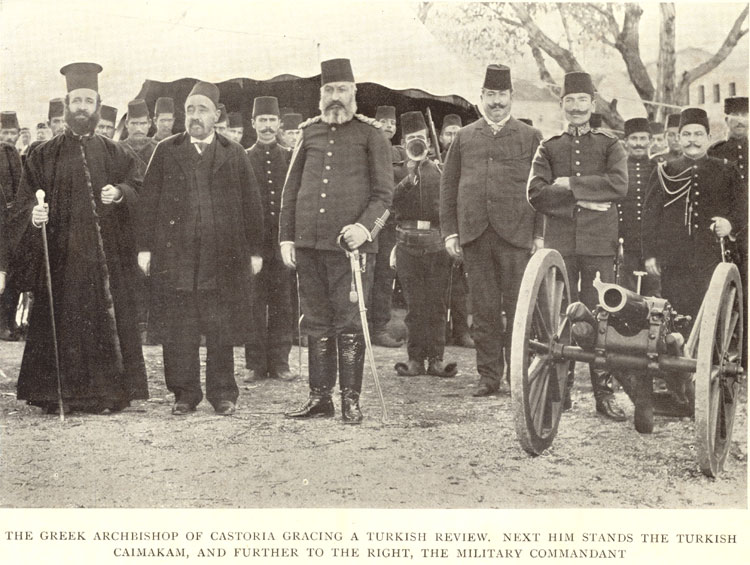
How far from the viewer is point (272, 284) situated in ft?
20.7

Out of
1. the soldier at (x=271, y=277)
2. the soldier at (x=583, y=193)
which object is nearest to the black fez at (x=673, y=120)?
the soldier at (x=583, y=193)

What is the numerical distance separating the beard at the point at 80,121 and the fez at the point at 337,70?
131 centimetres

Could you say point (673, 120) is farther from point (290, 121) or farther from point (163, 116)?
point (163, 116)

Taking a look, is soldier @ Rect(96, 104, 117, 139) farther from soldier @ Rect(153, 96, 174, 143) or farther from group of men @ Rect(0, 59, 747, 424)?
group of men @ Rect(0, 59, 747, 424)

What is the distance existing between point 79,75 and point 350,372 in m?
2.17

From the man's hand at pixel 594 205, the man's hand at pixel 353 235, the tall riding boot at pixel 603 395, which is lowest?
the tall riding boot at pixel 603 395

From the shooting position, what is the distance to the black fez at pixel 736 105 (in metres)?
5.09

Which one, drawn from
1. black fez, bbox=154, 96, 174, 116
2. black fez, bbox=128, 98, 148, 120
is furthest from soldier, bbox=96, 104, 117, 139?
→ black fez, bbox=154, 96, 174, 116

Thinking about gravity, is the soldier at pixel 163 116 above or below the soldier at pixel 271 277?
above

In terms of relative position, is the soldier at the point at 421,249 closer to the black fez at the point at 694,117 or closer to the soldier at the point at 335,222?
the soldier at the point at 335,222

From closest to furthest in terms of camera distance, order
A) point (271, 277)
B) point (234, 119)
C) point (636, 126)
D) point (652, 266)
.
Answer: point (652, 266)
point (271, 277)
point (636, 126)
point (234, 119)

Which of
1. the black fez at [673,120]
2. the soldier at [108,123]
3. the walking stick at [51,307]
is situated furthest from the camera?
the soldier at [108,123]

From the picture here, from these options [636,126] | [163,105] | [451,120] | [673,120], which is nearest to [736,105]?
[673,120]

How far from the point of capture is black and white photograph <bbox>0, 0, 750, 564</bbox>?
165 inches
